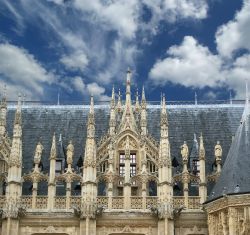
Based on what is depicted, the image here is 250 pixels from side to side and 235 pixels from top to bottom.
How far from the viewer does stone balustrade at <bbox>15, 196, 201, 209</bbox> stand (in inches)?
1405

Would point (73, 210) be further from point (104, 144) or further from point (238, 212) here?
point (238, 212)

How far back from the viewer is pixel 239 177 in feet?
108

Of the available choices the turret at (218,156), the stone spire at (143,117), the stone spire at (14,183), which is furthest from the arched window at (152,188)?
the stone spire at (14,183)

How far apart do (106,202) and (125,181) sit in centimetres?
179

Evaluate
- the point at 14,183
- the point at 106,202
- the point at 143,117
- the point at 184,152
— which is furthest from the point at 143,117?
the point at 14,183

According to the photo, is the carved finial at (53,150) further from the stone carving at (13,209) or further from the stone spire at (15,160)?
the stone carving at (13,209)

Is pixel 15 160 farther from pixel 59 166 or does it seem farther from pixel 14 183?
pixel 59 166

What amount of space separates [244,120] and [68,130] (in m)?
13.0

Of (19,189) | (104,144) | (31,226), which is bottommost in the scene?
(31,226)

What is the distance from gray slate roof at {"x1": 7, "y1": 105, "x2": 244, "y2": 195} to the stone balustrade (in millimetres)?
3303

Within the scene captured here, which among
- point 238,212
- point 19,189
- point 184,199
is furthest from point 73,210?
point 238,212

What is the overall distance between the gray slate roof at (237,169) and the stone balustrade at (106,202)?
1703 millimetres

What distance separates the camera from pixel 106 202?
35844 millimetres

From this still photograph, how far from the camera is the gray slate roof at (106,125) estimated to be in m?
40.1
